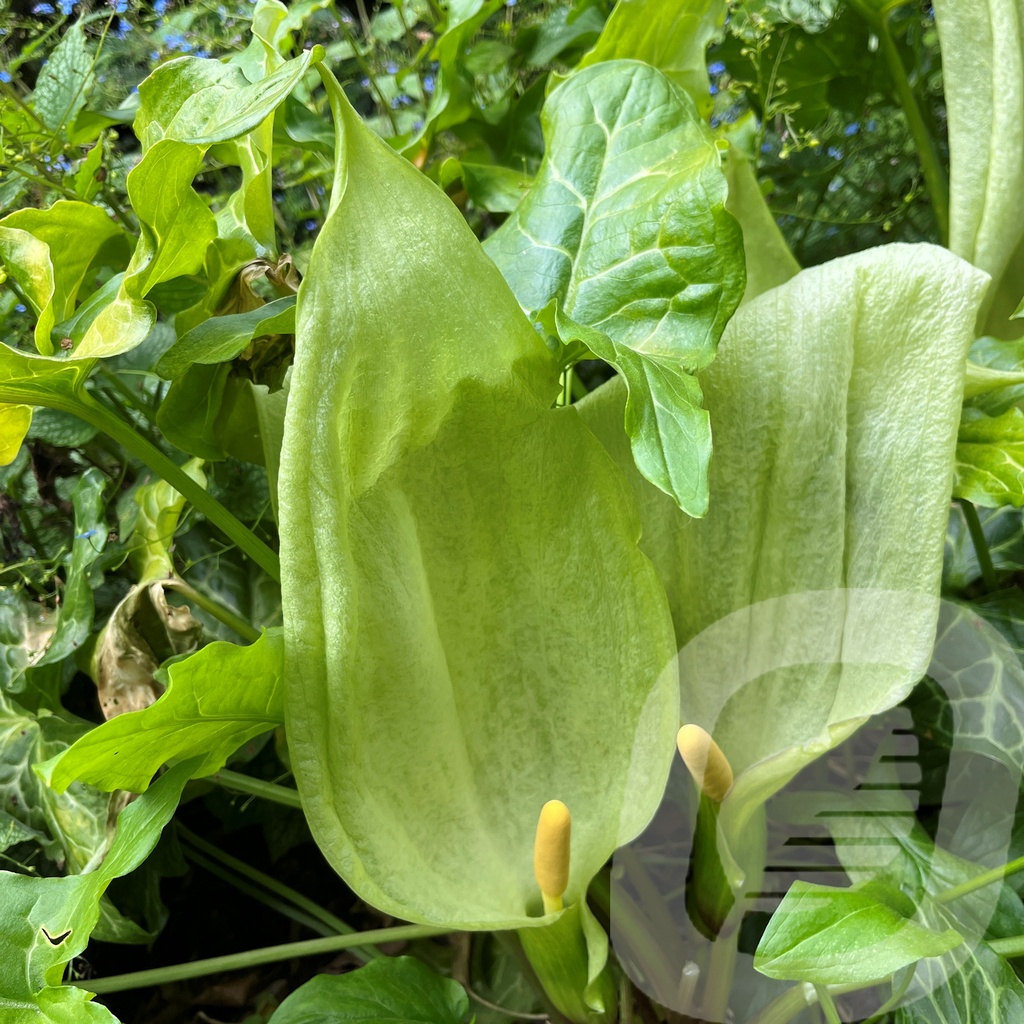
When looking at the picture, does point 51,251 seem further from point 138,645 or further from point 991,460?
point 991,460

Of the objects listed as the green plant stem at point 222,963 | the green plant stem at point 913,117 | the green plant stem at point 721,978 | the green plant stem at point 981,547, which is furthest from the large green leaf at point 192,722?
the green plant stem at point 913,117

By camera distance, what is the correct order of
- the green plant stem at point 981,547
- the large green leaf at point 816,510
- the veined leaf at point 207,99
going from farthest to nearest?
the green plant stem at point 981,547, the large green leaf at point 816,510, the veined leaf at point 207,99

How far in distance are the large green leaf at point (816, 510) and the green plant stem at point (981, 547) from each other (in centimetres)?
11

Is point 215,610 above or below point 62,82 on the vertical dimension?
below

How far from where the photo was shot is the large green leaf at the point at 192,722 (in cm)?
29

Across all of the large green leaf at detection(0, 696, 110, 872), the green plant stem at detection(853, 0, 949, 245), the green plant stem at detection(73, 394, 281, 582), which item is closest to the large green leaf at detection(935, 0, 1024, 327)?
the green plant stem at detection(853, 0, 949, 245)

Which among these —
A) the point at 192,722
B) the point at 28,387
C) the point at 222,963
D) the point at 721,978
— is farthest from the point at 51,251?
the point at 721,978

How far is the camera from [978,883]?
39cm

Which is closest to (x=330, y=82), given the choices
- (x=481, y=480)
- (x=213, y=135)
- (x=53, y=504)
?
(x=213, y=135)

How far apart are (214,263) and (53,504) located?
0.80 feet

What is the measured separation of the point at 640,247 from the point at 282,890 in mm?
353

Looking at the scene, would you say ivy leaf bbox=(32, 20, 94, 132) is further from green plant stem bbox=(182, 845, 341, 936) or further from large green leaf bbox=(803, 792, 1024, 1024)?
large green leaf bbox=(803, 792, 1024, 1024)

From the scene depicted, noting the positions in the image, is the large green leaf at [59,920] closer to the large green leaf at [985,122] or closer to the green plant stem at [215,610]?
the green plant stem at [215,610]

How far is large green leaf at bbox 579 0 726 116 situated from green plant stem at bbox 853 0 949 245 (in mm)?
128
